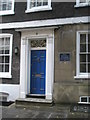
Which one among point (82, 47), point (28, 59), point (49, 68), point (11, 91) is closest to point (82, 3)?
point (82, 47)

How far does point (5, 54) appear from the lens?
34.6 ft

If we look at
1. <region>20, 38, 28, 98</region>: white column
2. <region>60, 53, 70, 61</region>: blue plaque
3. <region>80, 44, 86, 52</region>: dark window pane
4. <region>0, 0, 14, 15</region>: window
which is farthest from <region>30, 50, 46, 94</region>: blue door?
<region>0, 0, 14, 15</region>: window

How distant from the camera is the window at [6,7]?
419 inches

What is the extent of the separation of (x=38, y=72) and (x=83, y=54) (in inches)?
99.6

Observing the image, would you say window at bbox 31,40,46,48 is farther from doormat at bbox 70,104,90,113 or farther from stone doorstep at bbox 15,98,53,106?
doormat at bbox 70,104,90,113

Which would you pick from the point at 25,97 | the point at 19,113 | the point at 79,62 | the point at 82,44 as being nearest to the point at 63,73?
the point at 79,62

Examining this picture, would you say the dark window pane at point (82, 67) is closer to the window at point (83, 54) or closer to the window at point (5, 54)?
the window at point (83, 54)

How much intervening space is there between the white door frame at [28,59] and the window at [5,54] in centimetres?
84

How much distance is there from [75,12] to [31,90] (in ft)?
15.3

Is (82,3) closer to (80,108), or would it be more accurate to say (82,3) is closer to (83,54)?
(83,54)

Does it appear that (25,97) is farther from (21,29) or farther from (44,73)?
(21,29)

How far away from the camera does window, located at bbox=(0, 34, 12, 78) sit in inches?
412

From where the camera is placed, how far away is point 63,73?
372 inches

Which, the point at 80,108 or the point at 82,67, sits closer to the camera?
the point at 80,108
